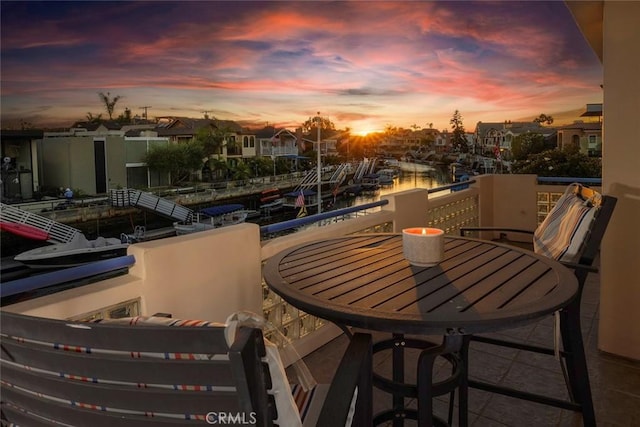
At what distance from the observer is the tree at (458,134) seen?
8758mm

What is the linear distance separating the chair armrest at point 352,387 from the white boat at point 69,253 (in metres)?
8.29

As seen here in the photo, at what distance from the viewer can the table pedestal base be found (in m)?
1.30

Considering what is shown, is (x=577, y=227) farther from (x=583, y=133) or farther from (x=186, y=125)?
(x=186, y=125)

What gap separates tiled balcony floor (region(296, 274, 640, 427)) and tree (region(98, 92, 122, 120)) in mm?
10798

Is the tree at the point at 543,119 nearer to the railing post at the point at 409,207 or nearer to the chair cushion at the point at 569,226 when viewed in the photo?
the railing post at the point at 409,207

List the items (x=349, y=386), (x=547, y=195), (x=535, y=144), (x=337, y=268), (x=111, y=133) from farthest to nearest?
1. (x=111, y=133)
2. (x=535, y=144)
3. (x=547, y=195)
4. (x=337, y=268)
5. (x=349, y=386)

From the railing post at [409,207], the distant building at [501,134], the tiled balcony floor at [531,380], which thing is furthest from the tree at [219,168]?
the tiled balcony floor at [531,380]

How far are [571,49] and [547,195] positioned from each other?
22.6ft

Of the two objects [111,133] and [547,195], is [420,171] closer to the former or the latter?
[547,195]

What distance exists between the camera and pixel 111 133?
10656 millimetres

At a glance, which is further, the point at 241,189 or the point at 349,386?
the point at 241,189

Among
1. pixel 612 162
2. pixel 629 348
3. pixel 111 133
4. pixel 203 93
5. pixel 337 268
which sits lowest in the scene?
pixel 629 348

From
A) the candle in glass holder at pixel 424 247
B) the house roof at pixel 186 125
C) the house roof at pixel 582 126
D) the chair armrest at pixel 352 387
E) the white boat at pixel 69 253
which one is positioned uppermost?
the house roof at pixel 186 125

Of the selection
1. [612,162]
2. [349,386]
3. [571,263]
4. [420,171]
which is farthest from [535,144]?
[349,386]
